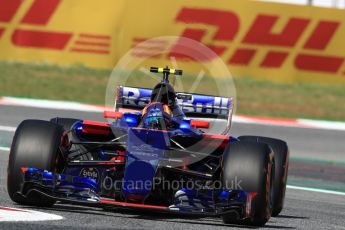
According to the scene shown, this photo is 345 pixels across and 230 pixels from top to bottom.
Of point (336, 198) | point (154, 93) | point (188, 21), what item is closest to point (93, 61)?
point (188, 21)

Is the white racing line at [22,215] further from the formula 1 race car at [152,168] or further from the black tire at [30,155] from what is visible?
the black tire at [30,155]

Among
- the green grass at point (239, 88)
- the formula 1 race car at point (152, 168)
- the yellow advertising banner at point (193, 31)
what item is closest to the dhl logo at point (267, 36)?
the yellow advertising banner at point (193, 31)

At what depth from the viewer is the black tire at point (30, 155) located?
782 centimetres

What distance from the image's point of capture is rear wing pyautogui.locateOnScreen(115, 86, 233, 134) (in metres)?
9.70

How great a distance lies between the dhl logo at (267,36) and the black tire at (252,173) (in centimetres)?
1249

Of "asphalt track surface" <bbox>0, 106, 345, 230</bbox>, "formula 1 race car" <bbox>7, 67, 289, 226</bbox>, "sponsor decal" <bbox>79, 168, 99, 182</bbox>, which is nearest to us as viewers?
"asphalt track surface" <bbox>0, 106, 345, 230</bbox>

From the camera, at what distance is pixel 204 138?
8.20 m

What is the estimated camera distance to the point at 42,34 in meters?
20.2

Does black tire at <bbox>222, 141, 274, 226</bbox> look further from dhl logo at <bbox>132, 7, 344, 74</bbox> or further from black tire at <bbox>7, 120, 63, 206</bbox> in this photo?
dhl logo at <bbox>132, 7, 344, 74</bbox>

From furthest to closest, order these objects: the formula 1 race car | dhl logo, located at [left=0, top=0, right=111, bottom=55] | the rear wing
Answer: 1. dhl logo, located at [left=0, top=0, right=111, bottom=55]
2. the rear wing
3. the formula 1 race car

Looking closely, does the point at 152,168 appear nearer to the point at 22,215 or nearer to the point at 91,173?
the point at 91,173

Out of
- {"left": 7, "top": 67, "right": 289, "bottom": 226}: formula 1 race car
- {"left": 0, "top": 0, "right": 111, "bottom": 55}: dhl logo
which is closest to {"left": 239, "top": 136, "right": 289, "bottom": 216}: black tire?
{"left": 7, "top": 67, "right": 289, "bottom": 226}: formula 1 race car

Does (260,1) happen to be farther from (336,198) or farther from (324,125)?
(336,198)

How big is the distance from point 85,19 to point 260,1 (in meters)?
3.84
